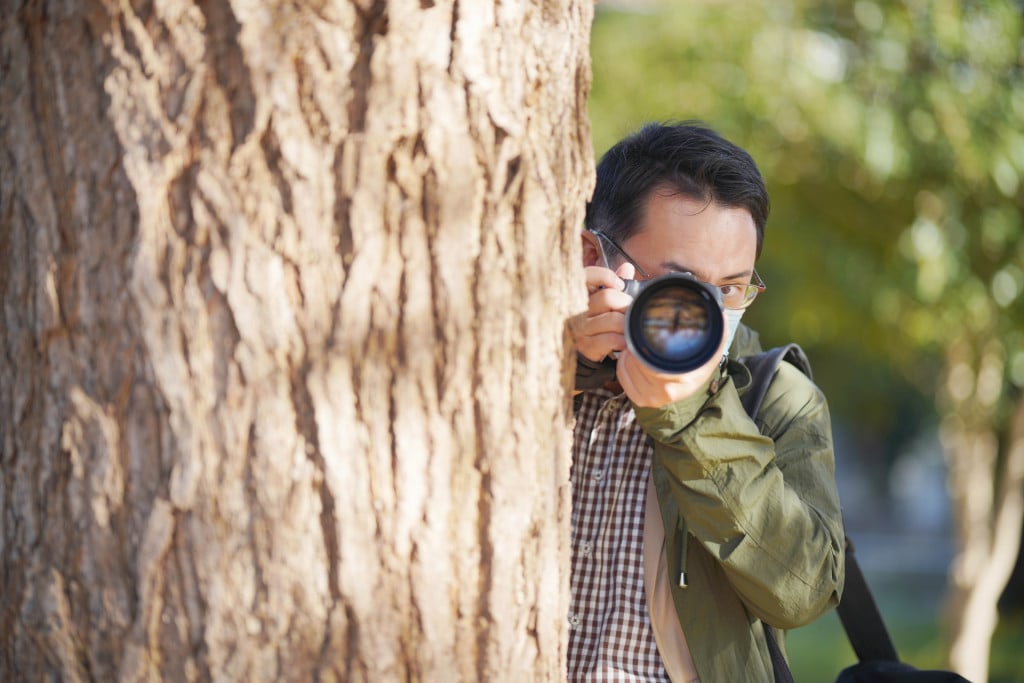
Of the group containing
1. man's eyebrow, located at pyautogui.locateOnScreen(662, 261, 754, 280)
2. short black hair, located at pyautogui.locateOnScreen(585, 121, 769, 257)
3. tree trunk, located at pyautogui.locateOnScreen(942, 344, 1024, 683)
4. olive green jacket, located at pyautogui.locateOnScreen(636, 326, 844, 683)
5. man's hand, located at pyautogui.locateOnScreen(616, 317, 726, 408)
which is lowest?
tree trunk, located at pyautogui.locateOnScreen(942, 344, 1024, 683)

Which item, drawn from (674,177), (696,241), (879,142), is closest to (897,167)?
(879,142)

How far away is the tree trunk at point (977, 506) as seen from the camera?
22.5 ft

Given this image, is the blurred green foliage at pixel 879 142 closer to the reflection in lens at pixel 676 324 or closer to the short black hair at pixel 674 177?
the short black hair at pixel 674 177

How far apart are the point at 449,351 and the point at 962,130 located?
15.5 feet

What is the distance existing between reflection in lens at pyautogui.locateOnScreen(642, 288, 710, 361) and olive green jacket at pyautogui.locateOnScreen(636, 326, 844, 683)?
161mm

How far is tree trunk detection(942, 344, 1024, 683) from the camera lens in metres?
6.84

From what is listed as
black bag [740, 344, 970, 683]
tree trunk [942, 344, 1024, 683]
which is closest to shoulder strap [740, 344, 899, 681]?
black bag [740, 344, 970, 683]

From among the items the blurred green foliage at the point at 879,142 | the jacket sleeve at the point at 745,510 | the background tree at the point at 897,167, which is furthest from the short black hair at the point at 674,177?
the background tree at the point at 897,167

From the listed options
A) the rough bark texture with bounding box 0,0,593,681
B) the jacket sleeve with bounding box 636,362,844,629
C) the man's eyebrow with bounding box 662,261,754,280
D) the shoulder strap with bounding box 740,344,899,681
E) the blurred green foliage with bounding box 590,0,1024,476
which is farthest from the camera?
the blurred green foliage with bounding box 590,0,1024,476

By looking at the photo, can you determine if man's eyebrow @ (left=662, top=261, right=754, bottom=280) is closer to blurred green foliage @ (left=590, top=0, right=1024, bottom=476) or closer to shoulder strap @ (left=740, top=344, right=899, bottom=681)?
shoulder strap @ (left=740, top=344, right=899, bottom=681)

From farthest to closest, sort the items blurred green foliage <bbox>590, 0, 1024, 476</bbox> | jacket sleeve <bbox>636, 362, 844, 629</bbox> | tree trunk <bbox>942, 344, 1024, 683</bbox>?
tree trunk <bbox>942, 344, 1024, 683</bbox>
blurred green foliage <bbox>590, 0, 1024, 476</bbox>
jacket sleeve <bbox>636, 362, 844, 629</bbox>

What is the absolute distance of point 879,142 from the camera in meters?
5.57

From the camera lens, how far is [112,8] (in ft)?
4.79

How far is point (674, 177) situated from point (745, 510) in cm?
80
